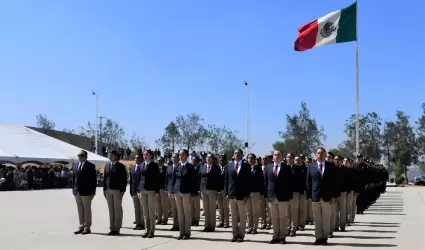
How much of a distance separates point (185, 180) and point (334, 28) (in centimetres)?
1382

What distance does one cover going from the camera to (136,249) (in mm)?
10344

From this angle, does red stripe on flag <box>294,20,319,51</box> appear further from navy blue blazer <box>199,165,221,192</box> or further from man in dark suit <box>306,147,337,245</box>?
man in dark suit <box>306,147,337,245</box>

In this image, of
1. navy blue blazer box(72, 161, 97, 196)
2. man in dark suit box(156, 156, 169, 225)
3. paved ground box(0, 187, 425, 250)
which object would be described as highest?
navy blue blazer box(72, 161, 97, 196)

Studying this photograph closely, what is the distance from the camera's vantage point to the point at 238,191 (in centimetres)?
1168

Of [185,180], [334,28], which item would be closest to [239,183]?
[185,180]

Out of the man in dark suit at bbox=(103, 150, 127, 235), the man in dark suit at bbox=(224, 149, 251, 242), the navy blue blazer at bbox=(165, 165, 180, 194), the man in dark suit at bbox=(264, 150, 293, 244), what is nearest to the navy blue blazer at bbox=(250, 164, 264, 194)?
the man in dark suit at bbox=(224, 149, 251, 242)

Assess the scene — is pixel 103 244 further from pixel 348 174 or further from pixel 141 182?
pixel 348 174

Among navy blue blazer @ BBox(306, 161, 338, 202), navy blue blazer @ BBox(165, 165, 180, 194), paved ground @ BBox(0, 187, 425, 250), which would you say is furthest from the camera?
navy blue blazer @ BBox(165, 165, 180, 194)

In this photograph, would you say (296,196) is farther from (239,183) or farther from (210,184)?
(210,184)

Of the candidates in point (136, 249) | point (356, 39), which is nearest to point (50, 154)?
point (356, 39)

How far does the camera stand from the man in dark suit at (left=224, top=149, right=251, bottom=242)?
457 inches

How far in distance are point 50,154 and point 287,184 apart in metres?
34.0

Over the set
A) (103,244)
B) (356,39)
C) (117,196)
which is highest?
(356,39)

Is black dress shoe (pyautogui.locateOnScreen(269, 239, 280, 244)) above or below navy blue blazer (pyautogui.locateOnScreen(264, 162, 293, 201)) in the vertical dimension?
below
